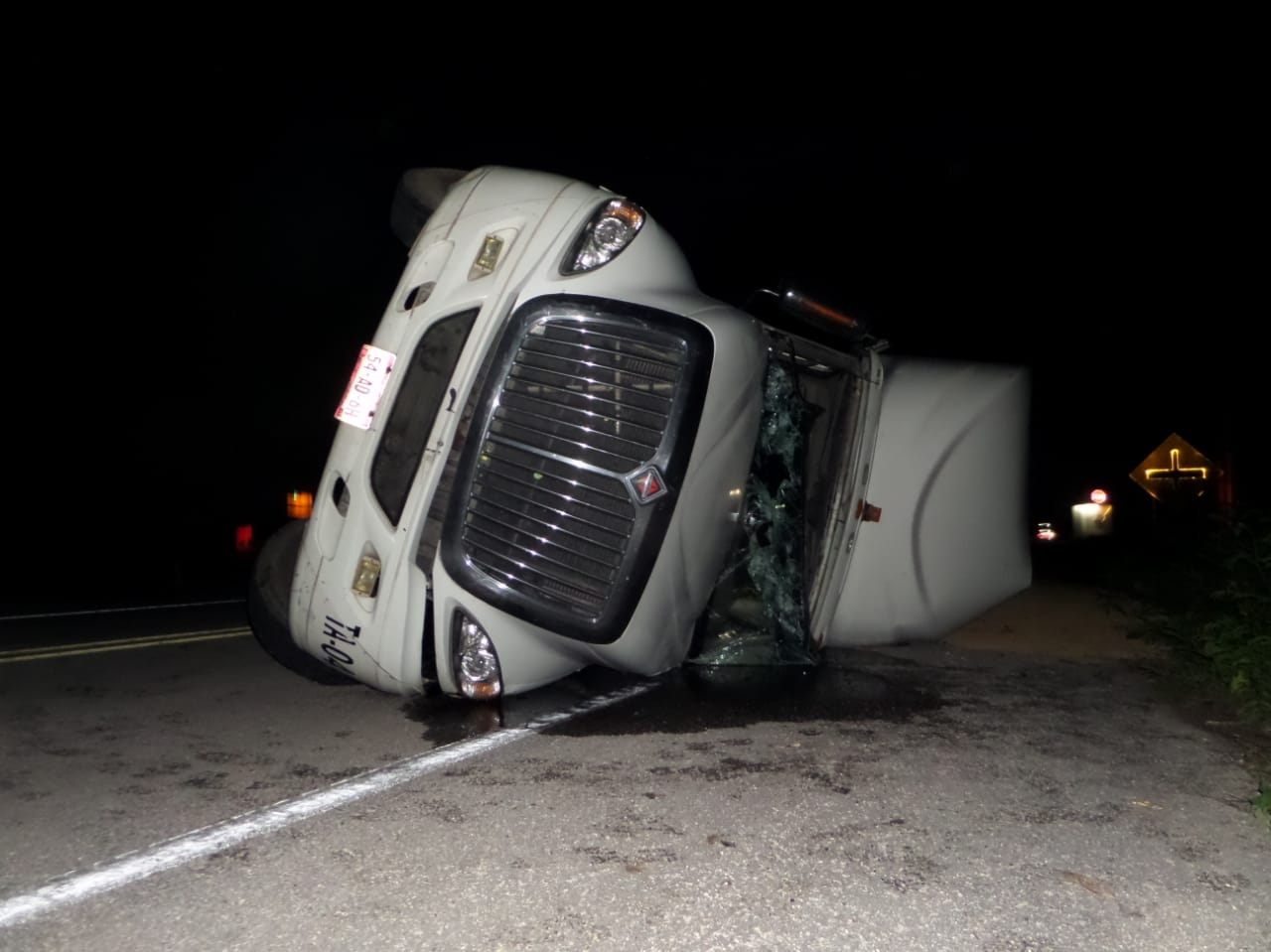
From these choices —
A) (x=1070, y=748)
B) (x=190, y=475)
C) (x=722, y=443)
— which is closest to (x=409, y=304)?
(x=722, y=443)

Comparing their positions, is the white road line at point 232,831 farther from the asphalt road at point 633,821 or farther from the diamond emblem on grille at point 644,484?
the diamond emblem on grille at point 644,484

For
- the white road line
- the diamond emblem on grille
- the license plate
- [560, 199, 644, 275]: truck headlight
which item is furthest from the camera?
the license plate

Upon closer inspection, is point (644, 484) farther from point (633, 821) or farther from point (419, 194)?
point (419, 194)

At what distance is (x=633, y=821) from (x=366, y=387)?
7.59ft

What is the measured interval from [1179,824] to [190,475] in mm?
27413

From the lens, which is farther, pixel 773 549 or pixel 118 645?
pixel 118 645

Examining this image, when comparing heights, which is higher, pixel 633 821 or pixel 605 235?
pixel 605 235

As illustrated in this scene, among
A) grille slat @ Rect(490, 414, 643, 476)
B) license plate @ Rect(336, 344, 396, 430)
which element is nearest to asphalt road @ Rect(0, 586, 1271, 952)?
grille slat @ Rect(490, 414, 643, 476)

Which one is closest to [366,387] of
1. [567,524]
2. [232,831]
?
[567,524]

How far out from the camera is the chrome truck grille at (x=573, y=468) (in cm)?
458

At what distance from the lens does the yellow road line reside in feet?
24.6

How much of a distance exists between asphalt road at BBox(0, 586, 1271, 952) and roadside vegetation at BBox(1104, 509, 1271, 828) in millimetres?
369

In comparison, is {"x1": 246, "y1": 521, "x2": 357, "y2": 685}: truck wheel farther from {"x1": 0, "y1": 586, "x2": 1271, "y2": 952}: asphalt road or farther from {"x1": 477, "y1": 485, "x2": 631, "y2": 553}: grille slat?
{"x1": 477, "y1": 485, "x2": 631, "y2": 553}: grille slat

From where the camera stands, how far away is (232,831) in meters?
3.71
